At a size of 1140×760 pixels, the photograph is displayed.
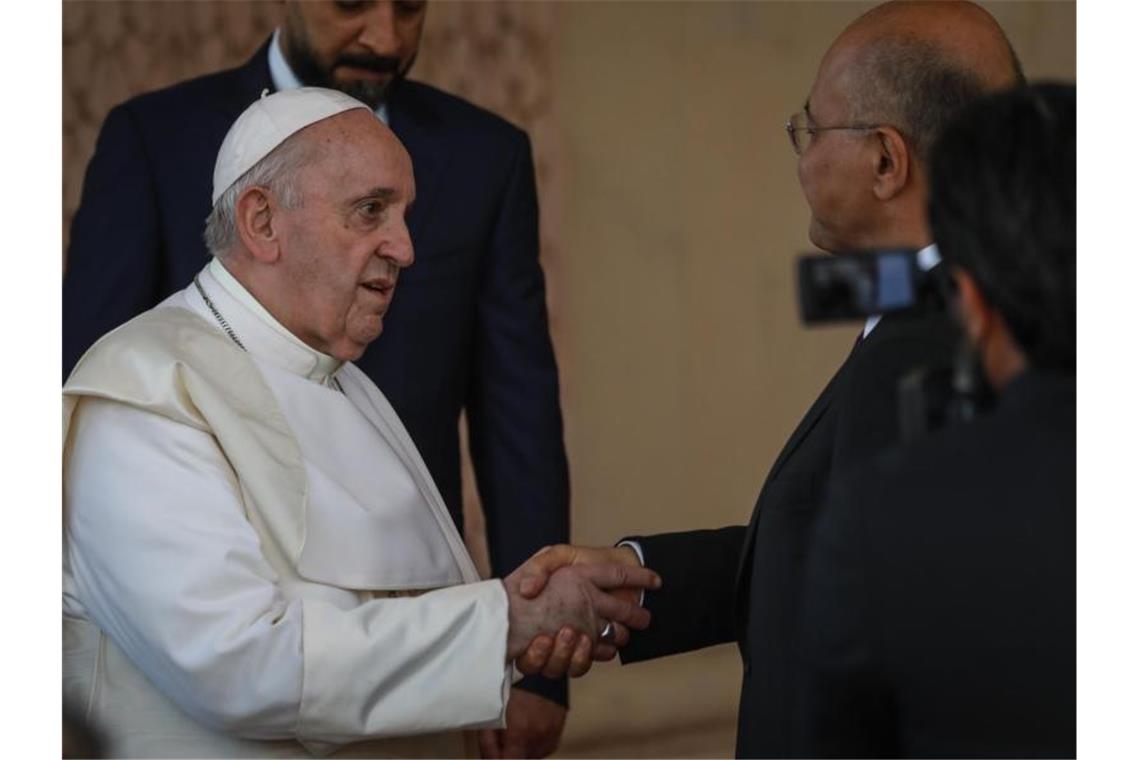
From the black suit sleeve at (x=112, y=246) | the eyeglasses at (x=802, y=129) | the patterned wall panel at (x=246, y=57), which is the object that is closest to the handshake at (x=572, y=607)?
the patterned wall panel at (x=246, y=57)

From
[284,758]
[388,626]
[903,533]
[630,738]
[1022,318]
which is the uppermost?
[1022,318]

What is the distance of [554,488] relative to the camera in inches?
167

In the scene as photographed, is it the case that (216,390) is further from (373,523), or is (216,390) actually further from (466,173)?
(466,173)

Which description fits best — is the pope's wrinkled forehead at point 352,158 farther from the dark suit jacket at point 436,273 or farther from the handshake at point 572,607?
the handshake at point 572,607

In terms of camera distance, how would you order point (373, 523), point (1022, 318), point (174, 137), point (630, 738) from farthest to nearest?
point (630, 738)
point (174, 137)
point (373, 523)
point (1022, 318)

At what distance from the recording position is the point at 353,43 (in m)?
4.07

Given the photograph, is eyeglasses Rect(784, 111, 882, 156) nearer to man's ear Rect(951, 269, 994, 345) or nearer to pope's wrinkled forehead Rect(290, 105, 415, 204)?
pope's wrinkled forehead Rect(290, 105, 415, 204)

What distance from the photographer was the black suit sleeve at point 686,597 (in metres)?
3.70

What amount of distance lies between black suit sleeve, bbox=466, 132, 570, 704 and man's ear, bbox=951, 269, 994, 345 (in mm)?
1800

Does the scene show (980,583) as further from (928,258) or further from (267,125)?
(267,125)

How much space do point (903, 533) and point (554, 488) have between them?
1845 mm

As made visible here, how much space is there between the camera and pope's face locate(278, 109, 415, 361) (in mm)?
3455

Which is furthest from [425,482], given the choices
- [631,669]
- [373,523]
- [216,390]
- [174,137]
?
[631,669]

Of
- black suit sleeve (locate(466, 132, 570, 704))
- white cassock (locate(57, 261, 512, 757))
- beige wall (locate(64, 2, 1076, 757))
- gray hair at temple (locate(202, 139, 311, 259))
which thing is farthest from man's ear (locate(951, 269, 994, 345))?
black suit sleeve (locate(466, 132, 570, 704))
